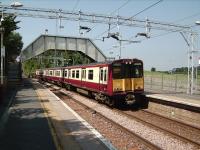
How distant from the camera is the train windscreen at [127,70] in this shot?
2125cm

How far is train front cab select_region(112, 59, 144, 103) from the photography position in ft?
69.5

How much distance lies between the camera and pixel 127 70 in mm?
21531

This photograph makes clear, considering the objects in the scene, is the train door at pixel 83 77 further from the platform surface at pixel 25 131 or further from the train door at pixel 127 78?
the platform surface at pixel 25 131

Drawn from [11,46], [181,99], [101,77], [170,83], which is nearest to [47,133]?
[181,99]

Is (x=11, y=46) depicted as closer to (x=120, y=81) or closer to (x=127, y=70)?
(x=127, y=70)

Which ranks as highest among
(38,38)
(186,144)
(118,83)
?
(38,38)

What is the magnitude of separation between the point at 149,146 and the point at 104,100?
1135cm

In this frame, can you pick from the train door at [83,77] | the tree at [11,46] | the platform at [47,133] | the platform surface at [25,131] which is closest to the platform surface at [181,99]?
the platform at [47,133]

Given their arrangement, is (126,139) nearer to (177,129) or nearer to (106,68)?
(177,129)

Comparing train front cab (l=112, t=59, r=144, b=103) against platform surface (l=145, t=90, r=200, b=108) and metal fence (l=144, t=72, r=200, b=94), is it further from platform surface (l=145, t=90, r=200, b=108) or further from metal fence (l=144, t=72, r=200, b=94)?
metal fence (l=144, t=72, r=200, b=94)

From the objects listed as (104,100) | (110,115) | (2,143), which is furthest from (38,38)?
(2,143)

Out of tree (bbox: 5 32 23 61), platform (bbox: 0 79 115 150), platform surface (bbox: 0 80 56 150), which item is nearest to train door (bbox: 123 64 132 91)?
platform (bbox: 0 79 115 150)

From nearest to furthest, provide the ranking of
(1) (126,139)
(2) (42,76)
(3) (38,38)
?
(1) (126,139) < (3) (38,38) < (2) (42,76)

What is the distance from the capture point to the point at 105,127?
15500 millimetres
